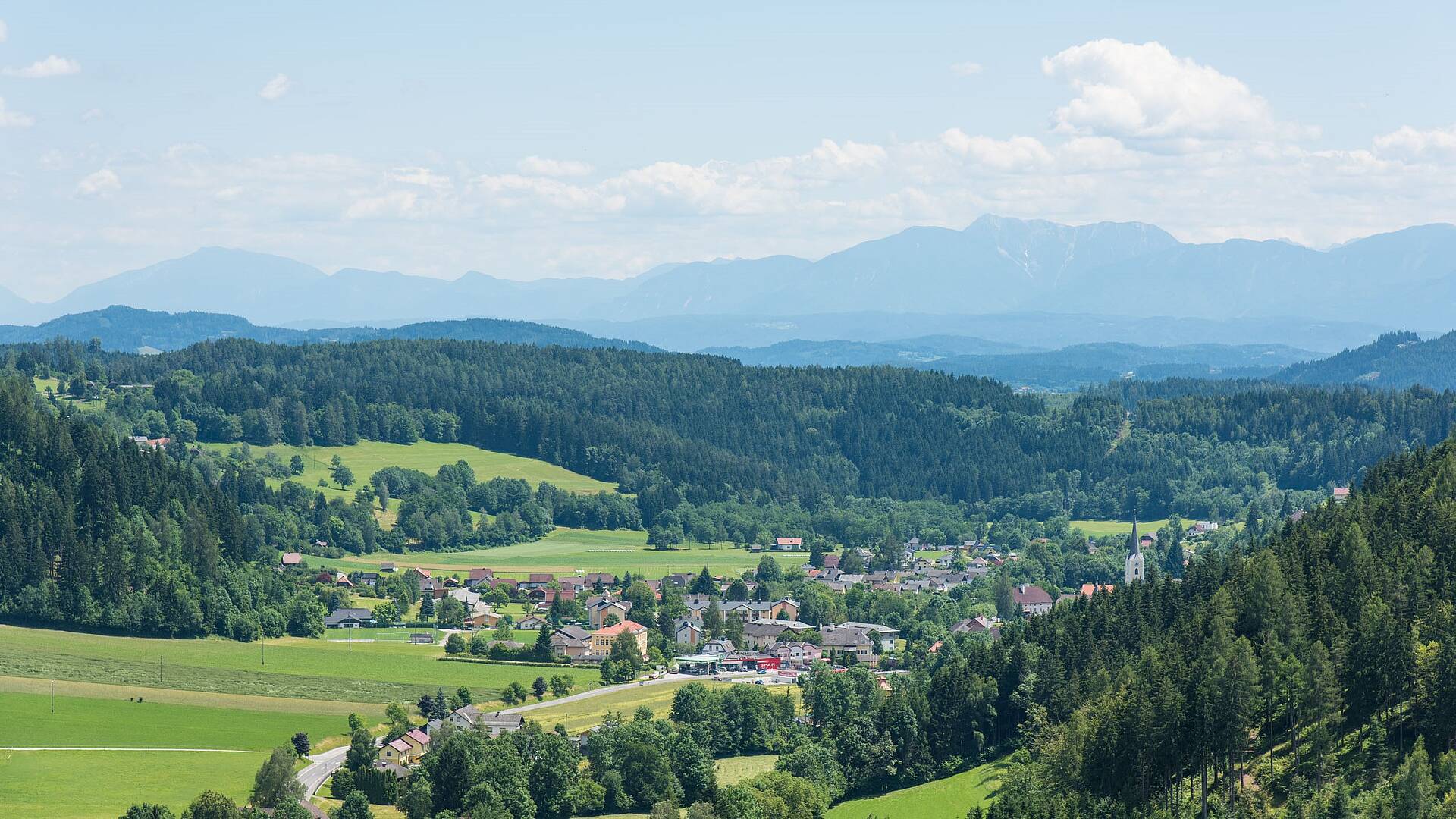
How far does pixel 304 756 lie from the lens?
83.2 meters

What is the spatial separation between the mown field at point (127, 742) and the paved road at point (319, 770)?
1.72 metres

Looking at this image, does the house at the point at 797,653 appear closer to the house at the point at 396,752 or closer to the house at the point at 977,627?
the house at the point at 977,627

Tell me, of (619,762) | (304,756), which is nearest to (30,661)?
(304,756)

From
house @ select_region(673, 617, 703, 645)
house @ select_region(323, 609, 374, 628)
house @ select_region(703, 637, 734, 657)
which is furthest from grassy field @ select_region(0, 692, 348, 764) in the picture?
house @ select_region(673, 617, 703, 645)

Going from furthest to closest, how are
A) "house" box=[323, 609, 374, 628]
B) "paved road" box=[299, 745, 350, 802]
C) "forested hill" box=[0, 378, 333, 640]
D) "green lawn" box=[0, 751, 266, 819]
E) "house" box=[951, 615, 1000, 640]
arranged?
"house" box=[323, 609, 374, 628] → "house" box=[951, 615, 1000, 640] → "forested hill" box=[0, 378, 333, 640] → "paved road" box=[299, 745, 350, 802] → "green lawn" box=[0, 751, 266, 819]

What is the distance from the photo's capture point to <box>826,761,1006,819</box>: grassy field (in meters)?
71.1

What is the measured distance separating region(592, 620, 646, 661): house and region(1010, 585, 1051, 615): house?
30184 mm

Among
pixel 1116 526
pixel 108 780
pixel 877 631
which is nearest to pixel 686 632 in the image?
pixel 877 631

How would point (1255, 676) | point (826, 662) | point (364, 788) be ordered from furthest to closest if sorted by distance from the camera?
point (826, 662) < point (364, 788) < point (1255, 676)

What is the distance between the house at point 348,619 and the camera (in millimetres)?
123750

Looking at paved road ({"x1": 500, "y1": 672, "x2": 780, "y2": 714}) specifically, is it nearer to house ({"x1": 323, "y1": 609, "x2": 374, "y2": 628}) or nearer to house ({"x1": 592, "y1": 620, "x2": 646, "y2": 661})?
house ({"x1": 592, "y1": 620, "x2": 646, "y2": 661})

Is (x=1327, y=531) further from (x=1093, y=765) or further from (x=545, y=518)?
(x=545, y=518)

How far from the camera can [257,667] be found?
340 ft

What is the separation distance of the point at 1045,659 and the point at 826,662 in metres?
31.3
